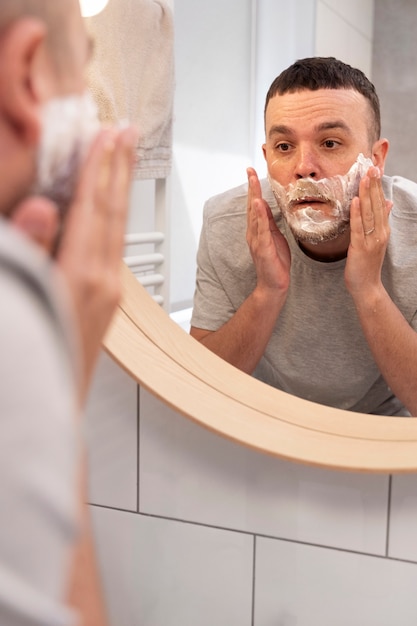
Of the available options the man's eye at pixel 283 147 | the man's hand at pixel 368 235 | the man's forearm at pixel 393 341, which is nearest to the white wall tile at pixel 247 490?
the man's forearm at pixel 393 341

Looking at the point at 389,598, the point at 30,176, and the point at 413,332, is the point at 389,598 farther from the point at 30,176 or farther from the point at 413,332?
the point at 30,176

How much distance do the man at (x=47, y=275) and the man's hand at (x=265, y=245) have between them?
0.52 meters

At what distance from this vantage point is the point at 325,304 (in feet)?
2.96

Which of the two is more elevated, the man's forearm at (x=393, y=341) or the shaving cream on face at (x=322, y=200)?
the shaving cream on face at (x=322, y=200)

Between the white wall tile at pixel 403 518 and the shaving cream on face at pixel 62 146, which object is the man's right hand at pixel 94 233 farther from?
the white wall tile at pixel 403 518

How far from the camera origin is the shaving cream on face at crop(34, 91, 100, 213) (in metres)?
0.34

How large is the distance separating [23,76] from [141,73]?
620 mm

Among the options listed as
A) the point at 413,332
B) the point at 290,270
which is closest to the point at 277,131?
the point at 290,270

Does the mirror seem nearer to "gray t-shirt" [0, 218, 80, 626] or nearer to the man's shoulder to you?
the man's shoulder

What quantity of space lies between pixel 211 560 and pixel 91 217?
0.64 m

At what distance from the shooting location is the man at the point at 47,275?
0.28 m

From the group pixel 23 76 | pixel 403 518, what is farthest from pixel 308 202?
pixel 23 76

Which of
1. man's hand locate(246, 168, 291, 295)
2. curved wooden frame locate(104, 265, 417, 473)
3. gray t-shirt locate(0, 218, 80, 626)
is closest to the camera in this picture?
gray t-shirt locate(0, 218, 80, 626)

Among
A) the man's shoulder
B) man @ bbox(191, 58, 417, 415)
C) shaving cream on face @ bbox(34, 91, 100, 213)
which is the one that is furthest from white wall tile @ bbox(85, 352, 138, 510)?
shaving cream on face @ bbox(34, 91, 100, 213)
